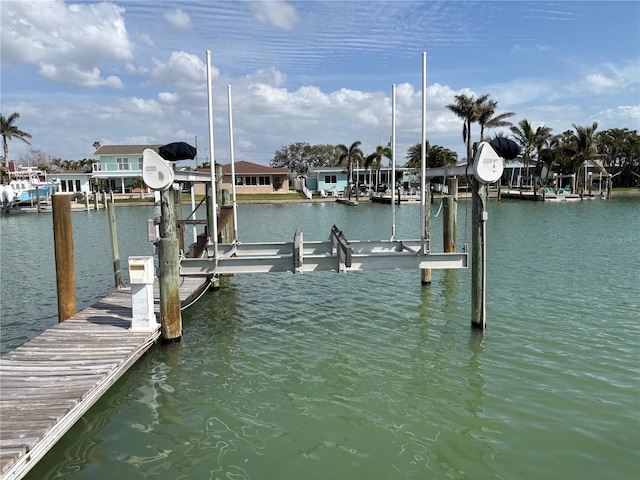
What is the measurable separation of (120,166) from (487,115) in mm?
53094

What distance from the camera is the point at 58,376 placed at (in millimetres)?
7008

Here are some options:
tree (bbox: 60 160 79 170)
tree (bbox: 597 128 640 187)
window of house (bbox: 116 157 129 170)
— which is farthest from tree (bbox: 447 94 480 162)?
tree (bbox: 60 160 79 170)

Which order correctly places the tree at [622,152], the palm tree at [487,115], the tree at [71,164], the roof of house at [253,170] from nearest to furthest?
1. the palm tree at [487,115]
2. the roof of house at [253,170]
3. the tree at [622,152]
4. the tree at [71,164]

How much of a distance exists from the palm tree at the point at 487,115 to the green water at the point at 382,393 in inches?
1962

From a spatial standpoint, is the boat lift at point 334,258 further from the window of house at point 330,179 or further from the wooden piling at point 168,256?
the window of house at point 330,179

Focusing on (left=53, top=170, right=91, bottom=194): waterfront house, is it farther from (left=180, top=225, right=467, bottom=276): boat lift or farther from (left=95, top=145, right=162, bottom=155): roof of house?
(left=180, top=225, right=467, bottom=276): boat lift

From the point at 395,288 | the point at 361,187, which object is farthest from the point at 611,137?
the point at 395,288

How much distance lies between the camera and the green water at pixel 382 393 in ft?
19.7

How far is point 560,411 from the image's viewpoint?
7027 millimetres

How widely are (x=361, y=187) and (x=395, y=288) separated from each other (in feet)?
226

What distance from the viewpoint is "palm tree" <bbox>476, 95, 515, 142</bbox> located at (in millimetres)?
59844

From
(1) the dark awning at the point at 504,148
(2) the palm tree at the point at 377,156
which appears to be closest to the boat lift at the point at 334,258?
(1) the dark awning at the point at 504,148

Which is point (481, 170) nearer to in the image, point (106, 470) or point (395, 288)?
point (395, 288)

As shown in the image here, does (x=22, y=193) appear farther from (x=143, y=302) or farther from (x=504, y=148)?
(x=504, y=148)
